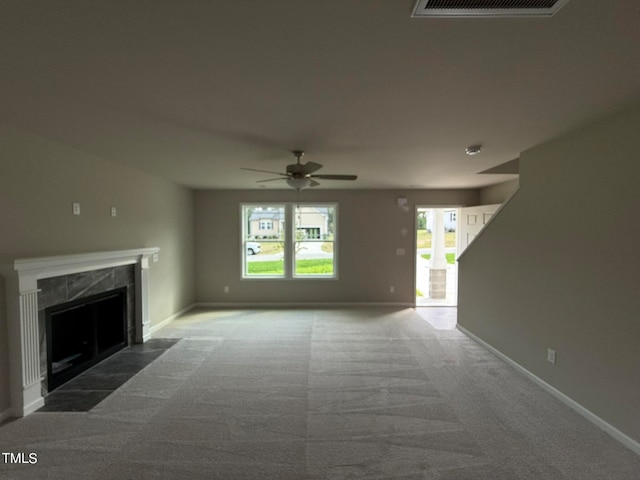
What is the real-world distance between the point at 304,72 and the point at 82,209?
2942 mm

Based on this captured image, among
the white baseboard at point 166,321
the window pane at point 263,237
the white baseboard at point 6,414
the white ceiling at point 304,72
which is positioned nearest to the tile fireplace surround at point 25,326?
the white baseboard at point 6,414

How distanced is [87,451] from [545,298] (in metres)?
4.02

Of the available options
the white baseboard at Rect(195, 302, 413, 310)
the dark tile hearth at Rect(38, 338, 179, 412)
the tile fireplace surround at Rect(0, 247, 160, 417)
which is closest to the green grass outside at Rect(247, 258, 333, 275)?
the white baseboard at Rect(195, 302, 413, 310)

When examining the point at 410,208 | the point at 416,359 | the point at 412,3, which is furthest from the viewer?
the point at 410,208

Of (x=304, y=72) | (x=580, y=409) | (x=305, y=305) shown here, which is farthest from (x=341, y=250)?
(x=304, y=72)

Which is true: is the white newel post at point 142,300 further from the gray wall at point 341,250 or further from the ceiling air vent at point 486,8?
the ceiling air vent at point 486,8

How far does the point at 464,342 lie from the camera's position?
13.5 feet

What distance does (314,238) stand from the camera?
244 inches

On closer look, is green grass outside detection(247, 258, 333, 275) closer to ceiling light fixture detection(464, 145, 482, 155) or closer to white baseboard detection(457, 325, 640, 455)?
white baseboard detection(457, 325, 640, 455)

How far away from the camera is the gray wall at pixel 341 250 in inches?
237

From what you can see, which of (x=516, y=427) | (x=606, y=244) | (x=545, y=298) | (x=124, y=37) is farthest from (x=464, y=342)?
(x=124, y=37)

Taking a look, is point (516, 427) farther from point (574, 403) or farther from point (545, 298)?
point (545, 298)

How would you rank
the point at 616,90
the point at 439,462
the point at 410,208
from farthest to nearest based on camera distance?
the point at 410,208 < the point at 439,462 < the point at 616,90

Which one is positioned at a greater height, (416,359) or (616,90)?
(616,90)
